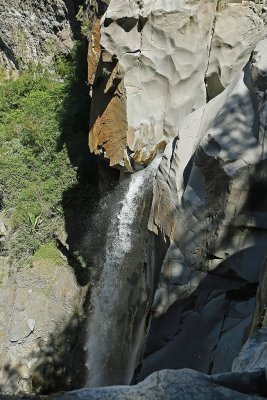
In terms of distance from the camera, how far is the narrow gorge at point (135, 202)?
14.2 ft

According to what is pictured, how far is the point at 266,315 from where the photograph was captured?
292cm

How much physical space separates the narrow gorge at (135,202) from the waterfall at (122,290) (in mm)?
35

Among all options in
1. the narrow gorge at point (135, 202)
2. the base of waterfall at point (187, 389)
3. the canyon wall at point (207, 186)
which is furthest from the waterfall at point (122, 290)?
the base of waterfall at point (187, 389)

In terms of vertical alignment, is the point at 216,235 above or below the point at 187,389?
below

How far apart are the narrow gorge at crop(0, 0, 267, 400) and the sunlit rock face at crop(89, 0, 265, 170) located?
2 cm

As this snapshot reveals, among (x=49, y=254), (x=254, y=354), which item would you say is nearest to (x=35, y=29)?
(x=49, y=254)

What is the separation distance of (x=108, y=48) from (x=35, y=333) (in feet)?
17.2

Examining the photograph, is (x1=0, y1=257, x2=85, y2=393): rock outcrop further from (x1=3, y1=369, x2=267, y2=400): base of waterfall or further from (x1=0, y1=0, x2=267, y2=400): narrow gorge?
(x1=3, y1=369, x2=267, y2=400): base of waterfall

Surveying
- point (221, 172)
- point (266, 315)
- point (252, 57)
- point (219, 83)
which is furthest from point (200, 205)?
point (219, 83)

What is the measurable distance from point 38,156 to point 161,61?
542 cm

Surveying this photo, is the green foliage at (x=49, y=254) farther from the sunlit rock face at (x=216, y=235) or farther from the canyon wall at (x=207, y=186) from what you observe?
the sunlit rock face at (x=216, y=235)

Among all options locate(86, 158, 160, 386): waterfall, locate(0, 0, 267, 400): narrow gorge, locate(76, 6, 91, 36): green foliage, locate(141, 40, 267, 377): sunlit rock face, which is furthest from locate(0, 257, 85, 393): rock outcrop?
locate(76, 6, 91, 36): green foliage

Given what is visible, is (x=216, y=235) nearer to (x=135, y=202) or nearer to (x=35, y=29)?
(x=135, y=202)

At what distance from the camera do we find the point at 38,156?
1179cm
